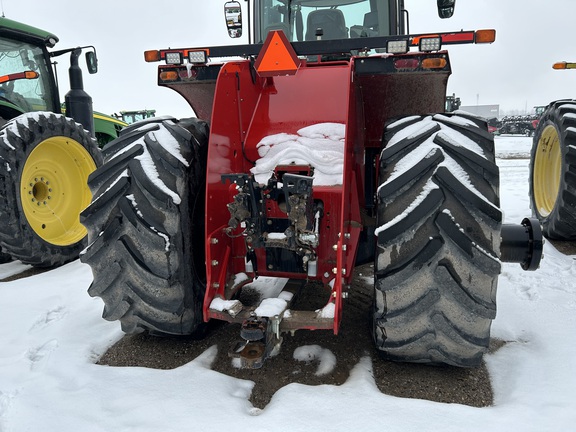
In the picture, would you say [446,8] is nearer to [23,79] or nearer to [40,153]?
[40,153]

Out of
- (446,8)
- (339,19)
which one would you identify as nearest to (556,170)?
(446,8)

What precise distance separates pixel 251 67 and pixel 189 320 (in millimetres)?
1578

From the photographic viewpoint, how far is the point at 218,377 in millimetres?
2359

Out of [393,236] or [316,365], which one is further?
[316,365]

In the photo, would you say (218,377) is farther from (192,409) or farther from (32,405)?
(32,405)

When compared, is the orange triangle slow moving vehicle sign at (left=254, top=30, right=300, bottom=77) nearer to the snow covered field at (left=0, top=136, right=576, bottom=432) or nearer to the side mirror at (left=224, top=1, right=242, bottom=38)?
the side mirror at (left=224, top=1, right=242, bottom=38)

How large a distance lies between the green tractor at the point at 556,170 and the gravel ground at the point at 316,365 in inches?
102

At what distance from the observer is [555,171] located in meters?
5.59

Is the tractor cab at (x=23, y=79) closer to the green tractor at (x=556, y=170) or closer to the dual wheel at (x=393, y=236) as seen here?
the dual wheel at (x=393, y=236)

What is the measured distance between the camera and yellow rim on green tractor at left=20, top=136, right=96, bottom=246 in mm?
4766

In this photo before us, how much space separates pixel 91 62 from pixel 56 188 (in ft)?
7.78

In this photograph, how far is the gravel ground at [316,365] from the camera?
2.26 m

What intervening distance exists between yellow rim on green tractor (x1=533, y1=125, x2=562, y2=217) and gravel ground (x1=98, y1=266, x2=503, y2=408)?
3.59 m

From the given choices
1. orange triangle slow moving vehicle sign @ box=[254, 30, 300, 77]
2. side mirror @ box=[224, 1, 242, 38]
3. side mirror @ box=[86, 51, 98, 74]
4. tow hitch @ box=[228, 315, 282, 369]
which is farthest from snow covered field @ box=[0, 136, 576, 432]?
side mirror @ box=[86, 51, 98, 74]
